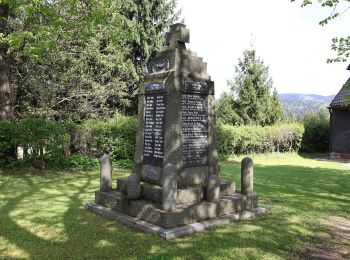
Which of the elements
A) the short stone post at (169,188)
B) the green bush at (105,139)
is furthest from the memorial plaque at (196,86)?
the green bush at (105,139)

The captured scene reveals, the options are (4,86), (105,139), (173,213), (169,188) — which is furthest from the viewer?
(105,139)

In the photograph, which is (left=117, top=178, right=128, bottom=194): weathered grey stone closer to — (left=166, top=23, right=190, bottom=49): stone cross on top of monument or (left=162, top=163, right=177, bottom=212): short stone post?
(left=162, top=163, right=177, bottom=212): short stone post

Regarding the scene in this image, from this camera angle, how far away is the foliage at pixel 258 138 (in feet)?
85.3

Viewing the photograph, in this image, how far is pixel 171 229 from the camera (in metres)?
6.81

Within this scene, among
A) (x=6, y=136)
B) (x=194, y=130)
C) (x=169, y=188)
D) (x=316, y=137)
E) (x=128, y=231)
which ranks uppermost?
(x=194, y=130)

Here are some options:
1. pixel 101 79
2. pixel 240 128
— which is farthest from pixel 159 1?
pixel 240 128

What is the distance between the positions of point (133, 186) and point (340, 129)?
24.7 meters

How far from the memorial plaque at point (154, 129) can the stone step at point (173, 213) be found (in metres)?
1.09

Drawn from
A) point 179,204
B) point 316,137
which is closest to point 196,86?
point 179,204

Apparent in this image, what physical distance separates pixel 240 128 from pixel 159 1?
12.8m

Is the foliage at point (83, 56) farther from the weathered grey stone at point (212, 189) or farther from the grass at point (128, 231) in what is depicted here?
the weathered grey stone at point (212, 189)

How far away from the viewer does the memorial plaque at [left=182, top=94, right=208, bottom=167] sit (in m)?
8.13

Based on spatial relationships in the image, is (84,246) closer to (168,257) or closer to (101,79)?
(168,257)

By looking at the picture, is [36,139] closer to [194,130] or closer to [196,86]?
[194,130]
